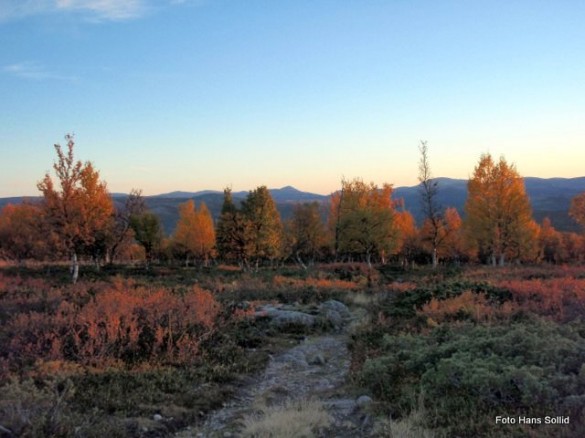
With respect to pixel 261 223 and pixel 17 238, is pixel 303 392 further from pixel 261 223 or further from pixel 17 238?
pixel 17 238

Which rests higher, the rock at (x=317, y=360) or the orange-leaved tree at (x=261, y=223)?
the orange-leaved tree at (x=261, y=223)

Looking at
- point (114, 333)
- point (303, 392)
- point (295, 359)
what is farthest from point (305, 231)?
point (303, 392)

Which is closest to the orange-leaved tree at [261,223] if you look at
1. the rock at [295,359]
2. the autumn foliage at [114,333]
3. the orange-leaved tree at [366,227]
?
the orange-leaved tree at [366,227]

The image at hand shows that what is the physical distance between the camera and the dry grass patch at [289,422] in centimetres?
598

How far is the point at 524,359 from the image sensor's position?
7.59 meters

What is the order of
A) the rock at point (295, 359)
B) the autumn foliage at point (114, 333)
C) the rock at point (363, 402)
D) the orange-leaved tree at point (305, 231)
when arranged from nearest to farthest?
1. the rock at point (363, 402)
2. the autumn foliage at point (114, 333)
3. the rock at point (295, 359)
4. the orange-leaved tree at point (305, 231)

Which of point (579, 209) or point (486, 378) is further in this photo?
point (579, 209)

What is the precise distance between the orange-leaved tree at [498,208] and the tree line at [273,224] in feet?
0.28

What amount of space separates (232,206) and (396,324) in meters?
35.5

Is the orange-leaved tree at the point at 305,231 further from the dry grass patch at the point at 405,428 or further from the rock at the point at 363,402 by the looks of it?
the dry grass patch at the point at 405,428

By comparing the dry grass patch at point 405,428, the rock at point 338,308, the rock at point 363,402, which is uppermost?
the dry grass patch at point 405,428

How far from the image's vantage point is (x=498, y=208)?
1618 inches

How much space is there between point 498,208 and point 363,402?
37.9m

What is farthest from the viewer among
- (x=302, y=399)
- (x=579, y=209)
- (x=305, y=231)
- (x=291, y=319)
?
(x=579, y=209)
